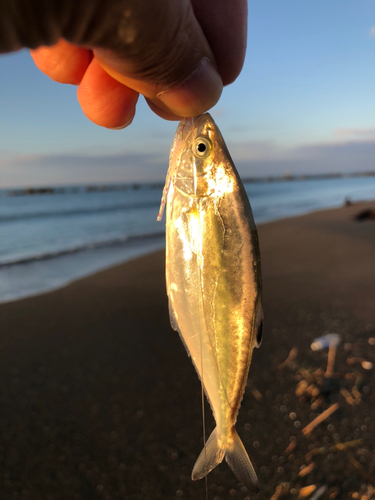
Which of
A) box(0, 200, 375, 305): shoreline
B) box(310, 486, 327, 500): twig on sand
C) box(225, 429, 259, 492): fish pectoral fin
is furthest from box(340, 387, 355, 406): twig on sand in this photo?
box(0, 200, 375, 305): shoreline

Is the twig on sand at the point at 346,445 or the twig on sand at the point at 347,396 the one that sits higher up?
the twig on sand at the point at 347,396

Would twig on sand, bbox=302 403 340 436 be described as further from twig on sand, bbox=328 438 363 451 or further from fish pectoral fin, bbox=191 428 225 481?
fish pectoral fin, bbox=191 428 225 481

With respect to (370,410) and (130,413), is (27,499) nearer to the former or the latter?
(130,413)

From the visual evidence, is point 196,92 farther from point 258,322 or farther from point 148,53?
point 258,322

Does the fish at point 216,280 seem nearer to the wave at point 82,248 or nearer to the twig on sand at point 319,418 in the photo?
the twig on sand at point 319,418

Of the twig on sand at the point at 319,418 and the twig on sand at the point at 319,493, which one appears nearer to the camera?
the twig on sand at the point at 319,493

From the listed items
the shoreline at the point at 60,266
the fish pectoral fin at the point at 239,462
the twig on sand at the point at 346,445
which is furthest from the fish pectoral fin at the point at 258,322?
the shoreline at the point at 60,266

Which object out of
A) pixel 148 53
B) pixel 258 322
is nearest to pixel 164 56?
pixel 148 53
